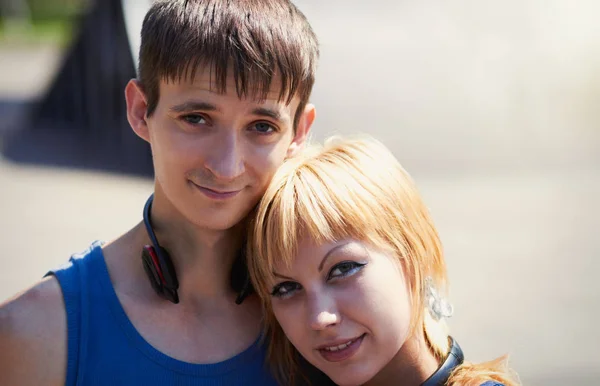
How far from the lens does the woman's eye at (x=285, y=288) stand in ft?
7.81

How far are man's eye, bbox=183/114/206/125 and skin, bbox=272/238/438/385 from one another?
0.42 metres

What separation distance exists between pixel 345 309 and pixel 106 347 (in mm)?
621

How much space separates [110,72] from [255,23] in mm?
8029

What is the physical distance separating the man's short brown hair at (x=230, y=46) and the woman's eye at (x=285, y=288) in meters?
0.46

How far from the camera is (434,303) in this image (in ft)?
8.29

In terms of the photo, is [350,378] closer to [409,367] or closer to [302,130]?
[409,367]

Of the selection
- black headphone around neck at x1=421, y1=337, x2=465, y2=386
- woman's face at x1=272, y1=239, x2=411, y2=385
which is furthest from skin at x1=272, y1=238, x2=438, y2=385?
black headphone around neck at x1=421, y1=337, x2=465, y2=386

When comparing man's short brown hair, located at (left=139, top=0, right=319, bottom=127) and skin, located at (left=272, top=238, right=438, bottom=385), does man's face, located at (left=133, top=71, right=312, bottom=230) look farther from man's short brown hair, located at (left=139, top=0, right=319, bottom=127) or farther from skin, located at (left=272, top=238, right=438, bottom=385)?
skin, located at (left=272, top=238, right=438, bottom=385)

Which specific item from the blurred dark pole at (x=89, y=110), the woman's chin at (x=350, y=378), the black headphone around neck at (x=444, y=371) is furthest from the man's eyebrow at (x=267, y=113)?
the blurred dark pole at (x=89, y=110)

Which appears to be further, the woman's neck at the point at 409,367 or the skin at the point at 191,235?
the woman's neck at the point at 409,367

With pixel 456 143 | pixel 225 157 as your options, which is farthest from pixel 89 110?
pixel 225 157

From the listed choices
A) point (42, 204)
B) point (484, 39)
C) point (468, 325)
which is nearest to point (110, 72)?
point (42, 204)

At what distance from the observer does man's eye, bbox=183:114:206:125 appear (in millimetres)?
2273

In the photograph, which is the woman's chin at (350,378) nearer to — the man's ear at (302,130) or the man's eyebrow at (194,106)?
the man's ear at (302,130)
